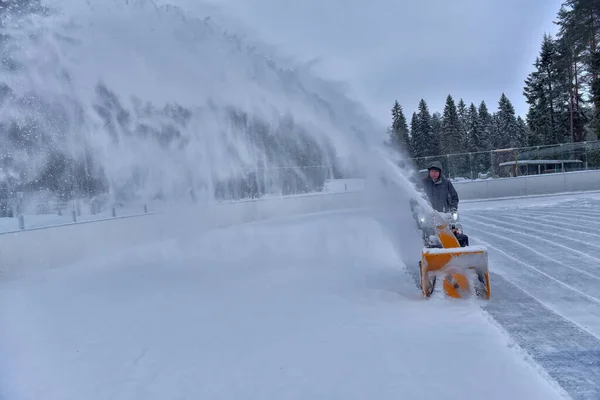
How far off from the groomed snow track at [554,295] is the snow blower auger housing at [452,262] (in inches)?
13.7

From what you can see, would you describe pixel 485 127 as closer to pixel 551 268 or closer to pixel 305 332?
pixel 551 268

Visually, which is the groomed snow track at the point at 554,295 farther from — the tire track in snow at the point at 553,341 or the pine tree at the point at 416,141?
the pine tree at the point at 416,141

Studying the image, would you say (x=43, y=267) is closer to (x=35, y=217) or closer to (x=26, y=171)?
(x=35, y=217)

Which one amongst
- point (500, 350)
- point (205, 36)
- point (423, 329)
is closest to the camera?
point (500, 350)

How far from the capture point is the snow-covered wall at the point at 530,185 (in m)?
24.0

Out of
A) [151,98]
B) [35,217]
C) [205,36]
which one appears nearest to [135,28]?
[205,36]

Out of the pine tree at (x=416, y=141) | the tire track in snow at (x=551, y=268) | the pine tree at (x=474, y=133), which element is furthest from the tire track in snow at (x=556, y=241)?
the pine tree at (x=474, y=133)

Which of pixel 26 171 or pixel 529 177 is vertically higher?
pixel 26 171

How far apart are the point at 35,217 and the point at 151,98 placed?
4.31m

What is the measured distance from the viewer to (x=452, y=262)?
5223 millimetres

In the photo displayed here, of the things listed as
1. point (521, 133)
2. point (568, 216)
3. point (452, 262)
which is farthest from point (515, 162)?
point (521, 133)

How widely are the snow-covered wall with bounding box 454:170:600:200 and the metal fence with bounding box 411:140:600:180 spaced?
1.84ft

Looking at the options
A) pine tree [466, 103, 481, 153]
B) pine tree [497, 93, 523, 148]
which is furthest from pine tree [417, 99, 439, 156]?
pine tree [497, 93, 523, 148]

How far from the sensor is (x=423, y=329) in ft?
14.8
